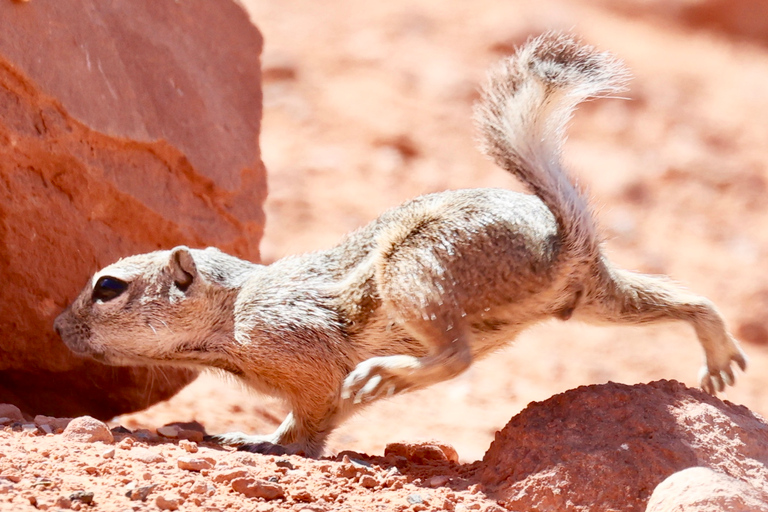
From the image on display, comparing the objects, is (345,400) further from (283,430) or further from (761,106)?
(761,106)

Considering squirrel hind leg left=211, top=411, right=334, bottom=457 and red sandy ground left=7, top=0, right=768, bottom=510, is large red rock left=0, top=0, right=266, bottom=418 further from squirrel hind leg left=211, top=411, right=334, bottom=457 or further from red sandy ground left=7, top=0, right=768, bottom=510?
red sandy ground left=7, top=0, right=768, bottom=510

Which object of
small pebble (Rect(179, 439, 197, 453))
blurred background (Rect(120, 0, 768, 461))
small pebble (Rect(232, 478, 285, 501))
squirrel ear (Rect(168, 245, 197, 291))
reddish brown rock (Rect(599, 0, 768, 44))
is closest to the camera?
small pebble (Rect(232, 478, 285, 501))

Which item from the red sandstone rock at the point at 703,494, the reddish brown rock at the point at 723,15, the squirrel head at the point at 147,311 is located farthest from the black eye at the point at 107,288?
the reddish brown rock at the point at 723,15

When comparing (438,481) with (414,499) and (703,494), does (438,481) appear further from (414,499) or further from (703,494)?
(703,494)

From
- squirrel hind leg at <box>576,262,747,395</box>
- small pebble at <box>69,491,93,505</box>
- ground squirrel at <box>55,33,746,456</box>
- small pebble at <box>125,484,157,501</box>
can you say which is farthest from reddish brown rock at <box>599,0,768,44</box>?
small pebble at <box>69,491,93,505</box>

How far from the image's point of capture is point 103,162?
5.27 meters

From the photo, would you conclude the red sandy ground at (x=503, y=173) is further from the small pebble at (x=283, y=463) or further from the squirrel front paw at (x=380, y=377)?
the small pebble at (x=283, y=463)

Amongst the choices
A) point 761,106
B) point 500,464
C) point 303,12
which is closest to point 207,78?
point 500,464

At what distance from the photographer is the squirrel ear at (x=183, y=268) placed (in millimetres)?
5176

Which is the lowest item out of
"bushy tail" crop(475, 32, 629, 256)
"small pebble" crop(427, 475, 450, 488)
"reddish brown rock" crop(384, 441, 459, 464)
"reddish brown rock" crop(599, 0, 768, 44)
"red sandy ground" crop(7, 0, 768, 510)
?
"small pebble" crop(427, 475, 450, 488)

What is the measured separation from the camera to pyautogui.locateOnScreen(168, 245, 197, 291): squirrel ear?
5.18 metres

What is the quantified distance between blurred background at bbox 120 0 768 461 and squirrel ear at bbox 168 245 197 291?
5.22 feet

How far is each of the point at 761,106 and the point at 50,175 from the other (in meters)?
11.1

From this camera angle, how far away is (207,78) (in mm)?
6051
